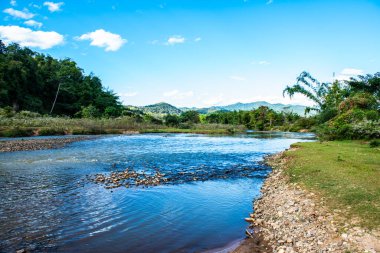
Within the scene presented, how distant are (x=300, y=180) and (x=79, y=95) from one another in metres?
112

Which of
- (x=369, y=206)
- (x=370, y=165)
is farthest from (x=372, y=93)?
(x=369, y=206)

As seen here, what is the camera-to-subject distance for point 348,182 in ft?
38.7

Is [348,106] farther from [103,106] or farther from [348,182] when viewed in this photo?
[103,106]

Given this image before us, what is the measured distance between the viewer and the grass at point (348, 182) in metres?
8.75

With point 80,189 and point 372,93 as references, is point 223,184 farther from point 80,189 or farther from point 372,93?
point 372,93

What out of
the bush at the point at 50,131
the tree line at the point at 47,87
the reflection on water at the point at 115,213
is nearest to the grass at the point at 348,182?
the reflection on water at the point at 115,213

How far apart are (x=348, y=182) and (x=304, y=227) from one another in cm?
435

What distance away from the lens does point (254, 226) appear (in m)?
10.2

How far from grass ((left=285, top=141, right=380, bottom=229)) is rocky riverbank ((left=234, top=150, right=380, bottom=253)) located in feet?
1.35

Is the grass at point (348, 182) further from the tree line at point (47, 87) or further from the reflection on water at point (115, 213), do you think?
the tree line at point (47, 87)

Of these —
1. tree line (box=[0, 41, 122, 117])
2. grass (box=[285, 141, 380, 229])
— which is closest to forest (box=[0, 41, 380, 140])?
tree line (box=[0, 41, 122, 117])

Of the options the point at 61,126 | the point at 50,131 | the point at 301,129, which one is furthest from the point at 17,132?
the point at 301,129

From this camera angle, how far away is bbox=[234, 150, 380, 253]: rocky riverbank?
721 cm

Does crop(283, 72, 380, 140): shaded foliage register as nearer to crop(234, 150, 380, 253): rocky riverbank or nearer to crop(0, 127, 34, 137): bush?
crop(234, 150, 380, 253): rocky riverbank
